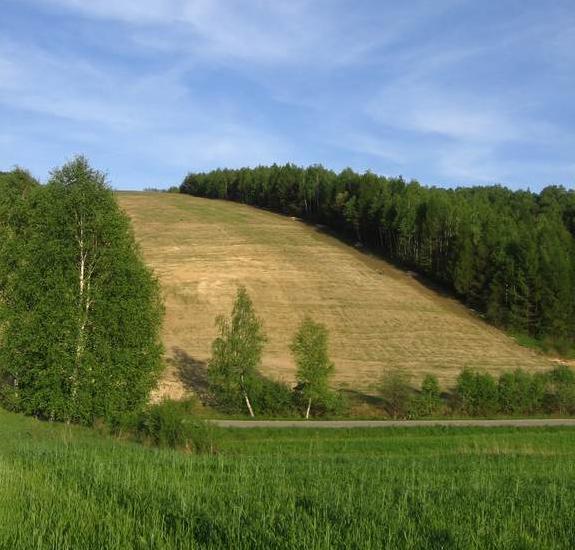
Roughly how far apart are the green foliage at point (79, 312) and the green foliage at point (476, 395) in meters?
19.9

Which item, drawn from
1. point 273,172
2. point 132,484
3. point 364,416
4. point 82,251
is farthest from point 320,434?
point 273,172

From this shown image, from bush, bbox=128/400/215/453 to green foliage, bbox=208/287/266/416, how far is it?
647 inches

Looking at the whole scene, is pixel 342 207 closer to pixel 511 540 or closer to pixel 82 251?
pixel 82 251

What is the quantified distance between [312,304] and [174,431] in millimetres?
42065

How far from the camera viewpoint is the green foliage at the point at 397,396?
39.2 meters

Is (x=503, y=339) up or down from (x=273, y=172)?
down

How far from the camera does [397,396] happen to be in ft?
129

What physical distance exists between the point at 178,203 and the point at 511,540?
363 ft

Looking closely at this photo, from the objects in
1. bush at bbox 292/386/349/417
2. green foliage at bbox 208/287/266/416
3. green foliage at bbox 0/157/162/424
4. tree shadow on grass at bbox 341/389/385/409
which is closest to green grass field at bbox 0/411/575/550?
green foliage at bbox 0/157/162/424

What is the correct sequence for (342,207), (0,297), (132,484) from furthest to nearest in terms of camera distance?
(342,207) → (0,297) → (132,484)

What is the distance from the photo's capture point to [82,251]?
→ 27000mm

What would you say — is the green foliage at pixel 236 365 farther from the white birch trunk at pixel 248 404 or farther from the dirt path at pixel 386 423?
the dirt path at pixel 386 423

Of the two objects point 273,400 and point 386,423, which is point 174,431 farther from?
point 273,400

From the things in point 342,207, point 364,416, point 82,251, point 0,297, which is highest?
point 342,207
